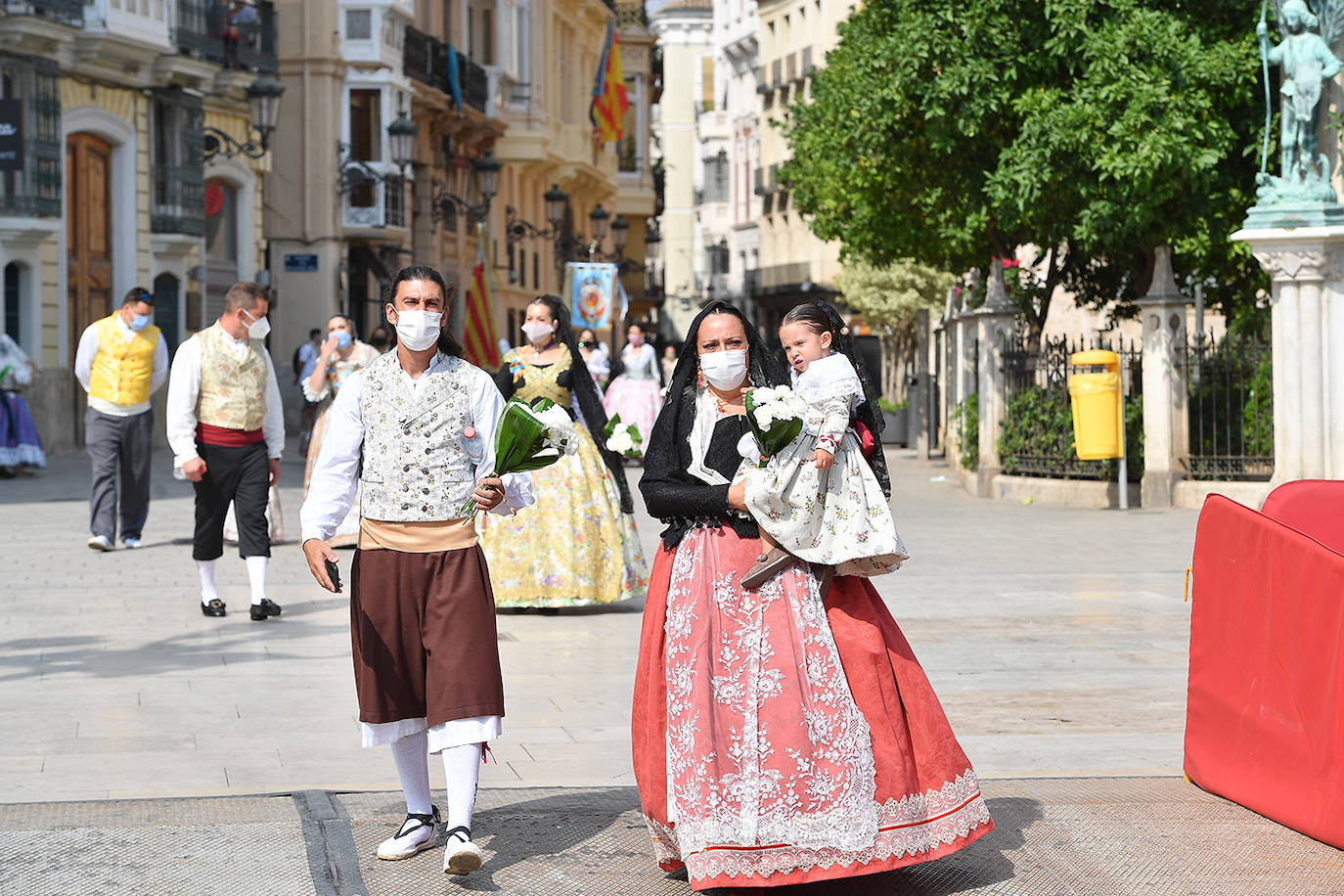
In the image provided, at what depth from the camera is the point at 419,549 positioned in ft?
19.8

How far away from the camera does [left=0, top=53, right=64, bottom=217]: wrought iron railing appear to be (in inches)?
1098

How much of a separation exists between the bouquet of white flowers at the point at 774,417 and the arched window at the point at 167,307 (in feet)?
91.7

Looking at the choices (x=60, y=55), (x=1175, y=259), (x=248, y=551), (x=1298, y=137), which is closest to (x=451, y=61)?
(x=60, y=55)

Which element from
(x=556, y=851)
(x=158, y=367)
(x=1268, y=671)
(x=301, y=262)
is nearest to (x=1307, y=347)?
(x=158, y=367)

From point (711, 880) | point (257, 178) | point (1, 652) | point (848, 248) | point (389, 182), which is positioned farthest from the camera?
point (389, 182)

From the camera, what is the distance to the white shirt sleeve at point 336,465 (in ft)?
20.2

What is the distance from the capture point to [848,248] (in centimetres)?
2578

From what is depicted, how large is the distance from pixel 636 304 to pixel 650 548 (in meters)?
68.4

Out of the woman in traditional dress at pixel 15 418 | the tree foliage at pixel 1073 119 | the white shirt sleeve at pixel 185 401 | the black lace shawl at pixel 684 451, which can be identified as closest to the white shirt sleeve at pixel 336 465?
the black lace shawl at pixel 684 451

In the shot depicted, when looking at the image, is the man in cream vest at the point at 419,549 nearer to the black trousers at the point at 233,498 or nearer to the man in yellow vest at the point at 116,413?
the black trousers at the point at 233,498

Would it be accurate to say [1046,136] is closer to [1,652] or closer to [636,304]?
[1,652]

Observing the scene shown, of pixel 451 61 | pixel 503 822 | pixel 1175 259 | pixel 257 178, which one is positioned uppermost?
pixel 451 61

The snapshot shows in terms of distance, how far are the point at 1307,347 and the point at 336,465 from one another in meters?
11.9

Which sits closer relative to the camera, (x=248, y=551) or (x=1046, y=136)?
(x=248, y=551)
